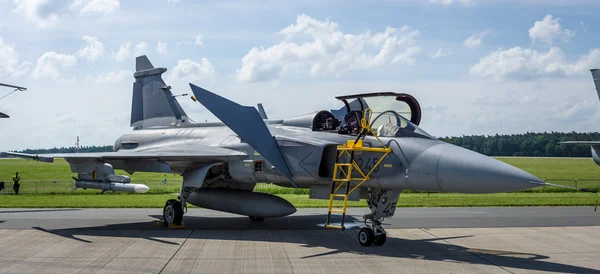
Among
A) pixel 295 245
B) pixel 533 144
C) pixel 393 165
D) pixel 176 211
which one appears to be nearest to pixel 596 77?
pixel 393 165

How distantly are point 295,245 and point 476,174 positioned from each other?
143 inches

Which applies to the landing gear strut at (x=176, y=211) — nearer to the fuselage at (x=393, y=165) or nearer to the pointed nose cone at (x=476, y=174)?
the fuselage at (x=393, y=165)

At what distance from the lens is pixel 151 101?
18.5 meters

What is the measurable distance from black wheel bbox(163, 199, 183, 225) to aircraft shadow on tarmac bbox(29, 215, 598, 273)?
28 cm

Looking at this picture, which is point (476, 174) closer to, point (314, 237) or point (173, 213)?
point (314, 237)

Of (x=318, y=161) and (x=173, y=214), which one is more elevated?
(x=318, y=161)

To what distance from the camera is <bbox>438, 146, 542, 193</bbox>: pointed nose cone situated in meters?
9.69

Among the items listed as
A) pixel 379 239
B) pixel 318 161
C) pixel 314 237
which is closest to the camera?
pixel 379 239

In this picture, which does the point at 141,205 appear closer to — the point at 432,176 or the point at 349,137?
the point at 349,137

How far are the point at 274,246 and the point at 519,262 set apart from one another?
423cm

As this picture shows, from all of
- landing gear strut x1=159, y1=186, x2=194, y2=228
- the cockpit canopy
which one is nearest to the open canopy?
the cockpit canopy

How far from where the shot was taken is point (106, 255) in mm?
10680

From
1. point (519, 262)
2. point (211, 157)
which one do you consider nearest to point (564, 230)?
point (519, 262)

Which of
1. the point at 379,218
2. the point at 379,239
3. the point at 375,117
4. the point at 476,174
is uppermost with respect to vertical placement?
the point at 375,117
